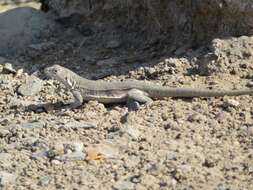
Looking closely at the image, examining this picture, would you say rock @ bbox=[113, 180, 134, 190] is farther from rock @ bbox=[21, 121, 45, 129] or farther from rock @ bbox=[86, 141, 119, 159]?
rock @ bbox=[21, 121, 45, 129]

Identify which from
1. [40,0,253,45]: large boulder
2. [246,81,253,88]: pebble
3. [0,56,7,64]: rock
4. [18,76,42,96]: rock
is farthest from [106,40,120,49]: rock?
[246,81,253,88]: pebble

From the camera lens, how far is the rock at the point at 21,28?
523 inches

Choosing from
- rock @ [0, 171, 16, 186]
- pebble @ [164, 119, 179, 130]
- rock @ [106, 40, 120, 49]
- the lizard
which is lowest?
rock @ [0, 171, 16, 186]

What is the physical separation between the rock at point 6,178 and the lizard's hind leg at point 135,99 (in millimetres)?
2034

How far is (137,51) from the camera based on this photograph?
1216 cm

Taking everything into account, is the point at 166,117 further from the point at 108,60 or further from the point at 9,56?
the point at 9,56

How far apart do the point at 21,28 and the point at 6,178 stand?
5737mm

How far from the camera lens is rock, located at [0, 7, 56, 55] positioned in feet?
43.6

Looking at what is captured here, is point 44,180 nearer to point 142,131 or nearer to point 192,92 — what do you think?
point 142,131

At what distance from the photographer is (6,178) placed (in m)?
8.11

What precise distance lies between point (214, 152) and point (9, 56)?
563 centimetres

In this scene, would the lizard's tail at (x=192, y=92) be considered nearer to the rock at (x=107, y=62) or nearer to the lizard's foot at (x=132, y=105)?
the lizard's foot at (x=132, y=105)

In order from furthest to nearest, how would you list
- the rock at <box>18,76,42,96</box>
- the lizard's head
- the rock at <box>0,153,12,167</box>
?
the rock at <box>18,76,42,96</box>
the lizard's head
the rock at <box>0,153,12,167</box>

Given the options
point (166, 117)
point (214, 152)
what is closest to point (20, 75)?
point (166, 117)
